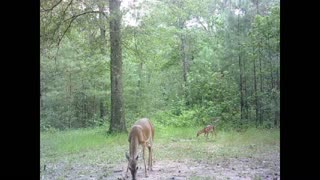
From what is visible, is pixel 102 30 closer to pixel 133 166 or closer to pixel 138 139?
pixel 138 139

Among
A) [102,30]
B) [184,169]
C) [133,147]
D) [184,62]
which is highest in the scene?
[102,30]

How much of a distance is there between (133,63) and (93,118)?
763 mm

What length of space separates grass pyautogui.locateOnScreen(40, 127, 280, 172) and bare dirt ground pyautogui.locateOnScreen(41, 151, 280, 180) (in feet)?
0.17

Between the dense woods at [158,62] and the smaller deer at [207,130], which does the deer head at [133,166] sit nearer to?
the dense woods at [158,62]

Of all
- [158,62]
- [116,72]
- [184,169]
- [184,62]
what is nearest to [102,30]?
[116,72]

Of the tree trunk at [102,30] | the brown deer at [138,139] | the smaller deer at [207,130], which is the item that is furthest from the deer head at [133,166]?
the tree trunk at [102,30]

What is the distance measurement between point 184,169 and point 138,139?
588 mm

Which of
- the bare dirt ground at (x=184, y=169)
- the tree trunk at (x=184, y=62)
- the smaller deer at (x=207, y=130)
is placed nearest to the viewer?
the bare dirt ground at (x=184, y=169)

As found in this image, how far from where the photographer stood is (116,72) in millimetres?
3977

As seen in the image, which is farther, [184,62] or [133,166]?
[184,62]

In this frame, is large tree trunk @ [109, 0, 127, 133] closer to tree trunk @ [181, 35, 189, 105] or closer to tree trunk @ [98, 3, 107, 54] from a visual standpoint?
tree trunk @ [98, 3, 107, 54]

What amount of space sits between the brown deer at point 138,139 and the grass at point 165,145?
0.06 meters

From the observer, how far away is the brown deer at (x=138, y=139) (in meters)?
3.71
